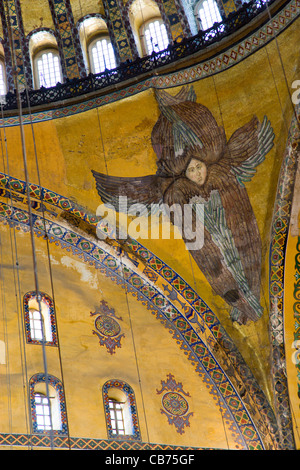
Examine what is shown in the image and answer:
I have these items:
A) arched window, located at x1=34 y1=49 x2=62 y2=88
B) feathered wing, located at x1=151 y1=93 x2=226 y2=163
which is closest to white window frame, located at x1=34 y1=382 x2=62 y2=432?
feathered wing, located at x1=151 y1=93 x2=226 y2=163

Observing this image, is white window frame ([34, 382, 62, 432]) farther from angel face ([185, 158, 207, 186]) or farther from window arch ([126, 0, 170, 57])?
window arch ([126, 0, 170, 57])

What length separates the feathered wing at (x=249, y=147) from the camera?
41.0 ft

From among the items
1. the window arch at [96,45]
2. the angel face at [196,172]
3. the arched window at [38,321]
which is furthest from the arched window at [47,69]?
the arched window at [38,321]

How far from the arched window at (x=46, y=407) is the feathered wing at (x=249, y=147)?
4.26 meters

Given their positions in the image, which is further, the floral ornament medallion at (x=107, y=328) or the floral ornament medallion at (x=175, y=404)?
the floral ornament medallion at (x=107, y=328)

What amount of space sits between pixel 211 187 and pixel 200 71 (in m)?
1.86

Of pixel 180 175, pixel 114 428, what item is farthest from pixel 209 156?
pixel 114 428

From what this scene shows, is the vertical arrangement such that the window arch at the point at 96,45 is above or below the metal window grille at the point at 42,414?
above

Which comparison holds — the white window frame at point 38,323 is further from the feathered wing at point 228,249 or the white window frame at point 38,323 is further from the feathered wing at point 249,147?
the feathered wing at point 249,147

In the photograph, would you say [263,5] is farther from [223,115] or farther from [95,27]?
[95,27]

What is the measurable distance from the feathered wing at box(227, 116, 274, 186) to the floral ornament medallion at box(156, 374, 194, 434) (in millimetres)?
3293

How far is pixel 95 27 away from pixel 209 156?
10.2 feet

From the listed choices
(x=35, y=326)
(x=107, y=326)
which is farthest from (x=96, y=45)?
Answer: (x=35, y=326)

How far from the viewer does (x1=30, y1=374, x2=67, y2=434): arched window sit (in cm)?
1118
